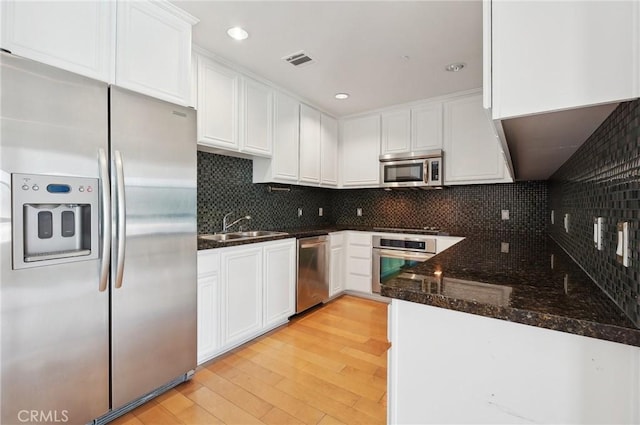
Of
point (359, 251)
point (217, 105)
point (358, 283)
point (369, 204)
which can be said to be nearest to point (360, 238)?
point (359, 251)

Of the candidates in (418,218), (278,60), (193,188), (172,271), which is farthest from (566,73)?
(418,218)

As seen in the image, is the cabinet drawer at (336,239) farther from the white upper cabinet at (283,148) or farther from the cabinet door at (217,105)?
the cabinet door at (217,105)

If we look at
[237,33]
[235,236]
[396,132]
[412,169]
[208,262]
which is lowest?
[208,262]

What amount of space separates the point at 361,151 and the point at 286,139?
3.89ft

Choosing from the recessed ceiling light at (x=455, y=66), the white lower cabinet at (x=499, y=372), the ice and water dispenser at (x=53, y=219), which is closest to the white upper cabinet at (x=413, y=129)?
the recessed ceiling light at (x=455, y=66)

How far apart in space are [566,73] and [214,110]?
7.63 feet

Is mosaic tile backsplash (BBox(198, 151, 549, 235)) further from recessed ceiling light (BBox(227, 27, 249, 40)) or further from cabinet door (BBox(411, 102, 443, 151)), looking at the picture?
recessed ceiling light (BBox(227, 27, 249, 40))

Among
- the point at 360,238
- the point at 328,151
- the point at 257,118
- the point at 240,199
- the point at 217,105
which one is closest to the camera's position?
the point at 217,105

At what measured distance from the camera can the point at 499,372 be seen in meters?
0.83

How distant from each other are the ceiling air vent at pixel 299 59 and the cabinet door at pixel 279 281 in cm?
161

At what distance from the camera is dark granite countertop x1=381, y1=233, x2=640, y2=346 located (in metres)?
0.70

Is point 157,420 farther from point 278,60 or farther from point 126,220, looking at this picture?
point 278,60

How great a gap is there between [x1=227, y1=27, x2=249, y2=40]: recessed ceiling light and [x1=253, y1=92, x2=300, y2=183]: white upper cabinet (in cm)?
91

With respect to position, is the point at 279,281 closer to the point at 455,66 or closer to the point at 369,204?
the point at 369,204
